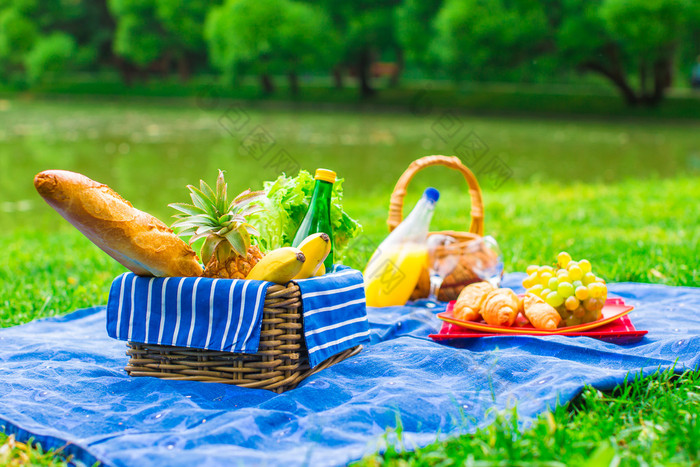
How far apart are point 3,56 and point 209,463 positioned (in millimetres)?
42865

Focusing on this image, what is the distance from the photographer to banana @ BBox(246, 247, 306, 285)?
2.29m

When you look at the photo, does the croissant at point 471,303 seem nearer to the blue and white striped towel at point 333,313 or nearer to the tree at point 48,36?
the blue and white striped towel at point 333,313

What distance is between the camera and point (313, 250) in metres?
2.44

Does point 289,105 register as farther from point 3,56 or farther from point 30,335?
point 30,335

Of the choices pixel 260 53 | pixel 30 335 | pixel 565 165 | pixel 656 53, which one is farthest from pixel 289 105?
pixel 30 335

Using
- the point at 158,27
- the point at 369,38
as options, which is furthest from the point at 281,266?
the point at 158,27

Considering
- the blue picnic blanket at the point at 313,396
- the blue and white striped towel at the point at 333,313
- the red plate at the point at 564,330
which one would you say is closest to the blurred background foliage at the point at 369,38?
the red plate at the point at 564,330

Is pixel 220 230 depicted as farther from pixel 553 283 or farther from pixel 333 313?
pixel 553 283

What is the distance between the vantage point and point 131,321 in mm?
2406

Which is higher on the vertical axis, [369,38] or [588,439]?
[369,38]

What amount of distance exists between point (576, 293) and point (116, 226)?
184 cm

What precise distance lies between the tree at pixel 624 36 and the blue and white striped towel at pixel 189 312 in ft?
75.5

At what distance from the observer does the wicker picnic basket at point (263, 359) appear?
7.57ft

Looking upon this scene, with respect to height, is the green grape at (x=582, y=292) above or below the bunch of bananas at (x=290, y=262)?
below
